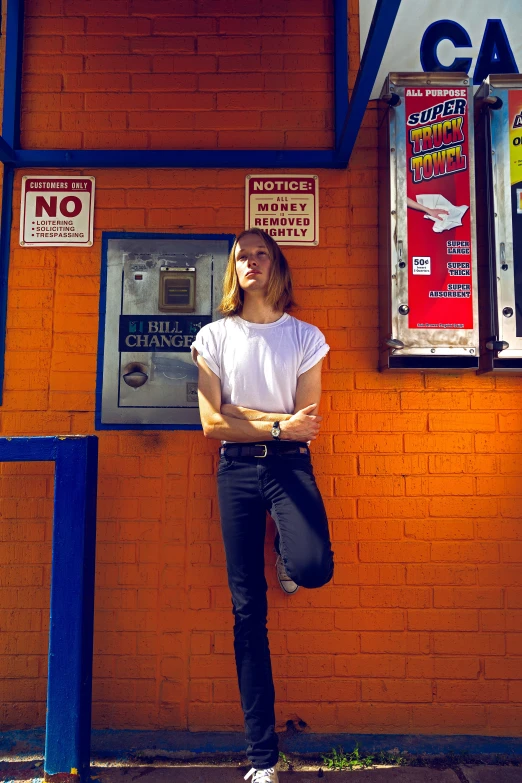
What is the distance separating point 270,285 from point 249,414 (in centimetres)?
62

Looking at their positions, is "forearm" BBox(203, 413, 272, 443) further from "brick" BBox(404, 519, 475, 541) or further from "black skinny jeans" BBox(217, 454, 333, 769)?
"brick" BBox(404, 519, 475, 541)

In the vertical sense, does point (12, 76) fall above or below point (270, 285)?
above

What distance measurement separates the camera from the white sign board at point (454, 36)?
320 centimetres

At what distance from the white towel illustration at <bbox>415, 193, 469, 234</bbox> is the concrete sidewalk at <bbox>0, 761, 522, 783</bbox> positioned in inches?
96.8

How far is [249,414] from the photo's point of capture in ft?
8.25

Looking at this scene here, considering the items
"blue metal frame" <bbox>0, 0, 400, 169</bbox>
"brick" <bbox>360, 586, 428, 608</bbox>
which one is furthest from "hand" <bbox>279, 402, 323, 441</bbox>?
"blue metal frame" <bbox>0, 0, 400, 169</bbox>

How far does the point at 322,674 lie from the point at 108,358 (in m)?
1.89

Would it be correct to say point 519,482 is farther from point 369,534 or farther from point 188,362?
point 188,362

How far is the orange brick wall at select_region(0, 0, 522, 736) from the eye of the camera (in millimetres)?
2924

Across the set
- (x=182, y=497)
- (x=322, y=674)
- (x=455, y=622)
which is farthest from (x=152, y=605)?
(x=455, y=622)

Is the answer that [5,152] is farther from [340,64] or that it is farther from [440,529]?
[440,529]

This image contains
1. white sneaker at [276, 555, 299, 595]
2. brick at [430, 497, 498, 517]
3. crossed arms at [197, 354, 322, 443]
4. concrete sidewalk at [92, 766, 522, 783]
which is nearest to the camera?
crossed arms at [197, 354, 322, 443]

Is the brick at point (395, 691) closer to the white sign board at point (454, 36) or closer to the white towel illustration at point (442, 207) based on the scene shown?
the white towel illustration at point (442, 207)

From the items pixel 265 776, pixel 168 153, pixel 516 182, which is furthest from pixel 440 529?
pixel 168 153
